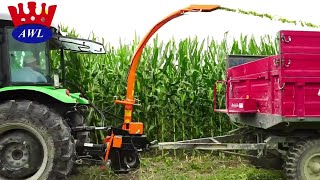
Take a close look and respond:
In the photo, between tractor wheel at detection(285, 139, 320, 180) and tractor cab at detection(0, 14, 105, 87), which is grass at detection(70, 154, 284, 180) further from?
tractor cab at detection(0, 14, 105, 87)

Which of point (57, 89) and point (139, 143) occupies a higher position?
point (57, 89)

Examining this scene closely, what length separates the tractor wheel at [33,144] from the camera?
436cm

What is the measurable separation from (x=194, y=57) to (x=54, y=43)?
9.52 feet

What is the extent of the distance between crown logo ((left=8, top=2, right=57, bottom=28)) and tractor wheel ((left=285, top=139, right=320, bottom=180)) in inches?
131

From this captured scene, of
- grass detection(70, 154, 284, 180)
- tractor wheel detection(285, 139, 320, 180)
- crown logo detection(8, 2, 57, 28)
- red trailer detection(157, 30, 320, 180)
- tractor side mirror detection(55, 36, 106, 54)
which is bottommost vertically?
grass detection(70, 154, 284, 180)

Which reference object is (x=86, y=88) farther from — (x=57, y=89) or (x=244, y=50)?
(x=244, y=50)

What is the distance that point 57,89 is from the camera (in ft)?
16.0

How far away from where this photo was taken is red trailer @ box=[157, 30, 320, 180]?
4.51 m

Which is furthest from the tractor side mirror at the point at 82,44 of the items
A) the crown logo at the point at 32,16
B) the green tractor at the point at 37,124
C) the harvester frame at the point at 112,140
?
the crown logo at the point at 32,16

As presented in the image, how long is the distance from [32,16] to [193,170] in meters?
3.37

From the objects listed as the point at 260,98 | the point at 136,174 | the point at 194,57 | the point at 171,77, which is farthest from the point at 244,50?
the point at 136,174

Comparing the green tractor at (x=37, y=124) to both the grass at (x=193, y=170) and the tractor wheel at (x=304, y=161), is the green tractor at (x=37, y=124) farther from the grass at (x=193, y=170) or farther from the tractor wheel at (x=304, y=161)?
the tractor wheel at (x=304, y=161)

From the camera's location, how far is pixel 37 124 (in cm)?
439

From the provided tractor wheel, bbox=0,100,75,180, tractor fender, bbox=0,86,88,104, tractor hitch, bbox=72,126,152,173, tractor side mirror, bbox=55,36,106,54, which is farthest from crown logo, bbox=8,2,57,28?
tractor hitch, bbox=72,126,152,173
